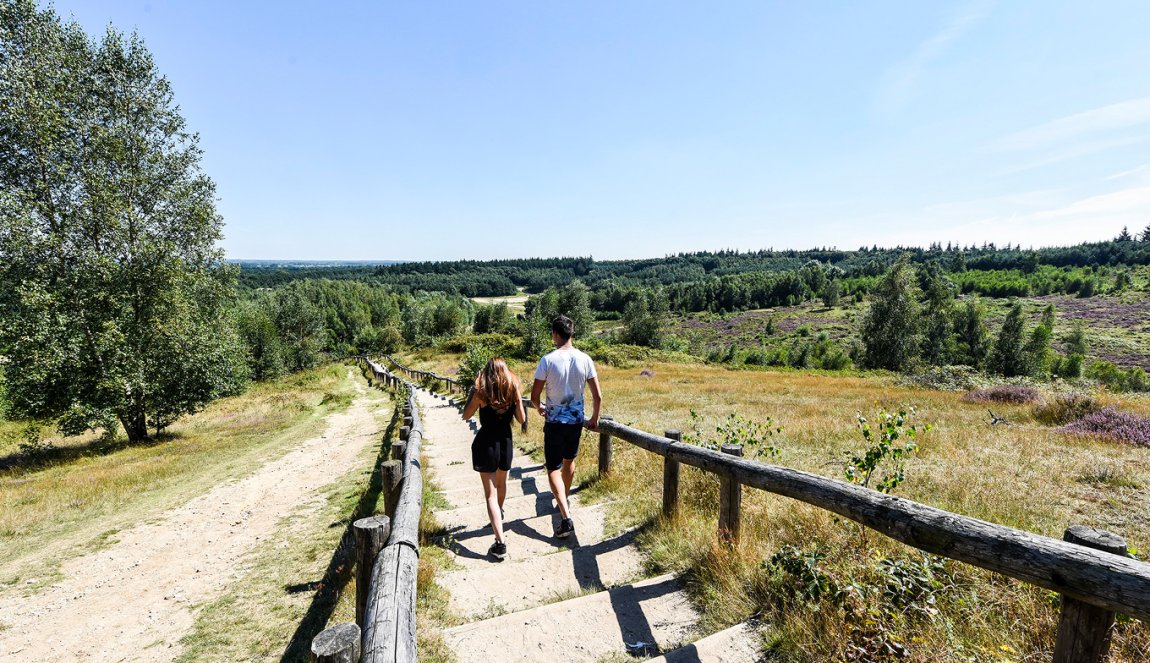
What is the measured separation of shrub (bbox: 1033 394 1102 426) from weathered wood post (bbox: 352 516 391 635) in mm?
15244

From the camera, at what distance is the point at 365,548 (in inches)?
Answer: 137

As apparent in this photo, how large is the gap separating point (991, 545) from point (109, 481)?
16281 millimetres

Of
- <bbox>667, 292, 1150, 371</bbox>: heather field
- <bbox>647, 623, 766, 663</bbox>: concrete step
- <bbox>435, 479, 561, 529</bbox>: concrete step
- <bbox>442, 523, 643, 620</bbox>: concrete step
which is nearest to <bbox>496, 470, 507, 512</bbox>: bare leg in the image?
<bbox>442, 523, 643, 620</bbox>: concrete step

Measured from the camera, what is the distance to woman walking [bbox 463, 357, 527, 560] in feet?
16.2

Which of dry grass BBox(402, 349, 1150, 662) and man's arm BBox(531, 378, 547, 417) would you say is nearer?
dry grass BBox(402, 349, 1150, 662)

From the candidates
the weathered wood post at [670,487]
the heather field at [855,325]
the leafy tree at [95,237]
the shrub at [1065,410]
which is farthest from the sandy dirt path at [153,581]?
the heather field at [855,325]

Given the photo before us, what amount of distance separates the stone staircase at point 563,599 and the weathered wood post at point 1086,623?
161 centimetres

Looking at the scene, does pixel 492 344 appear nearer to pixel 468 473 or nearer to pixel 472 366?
pixel 472 366

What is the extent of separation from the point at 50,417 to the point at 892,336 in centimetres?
5449

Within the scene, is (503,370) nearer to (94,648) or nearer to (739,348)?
(94,648)

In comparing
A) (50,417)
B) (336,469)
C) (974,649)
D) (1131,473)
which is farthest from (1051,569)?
(50,417)

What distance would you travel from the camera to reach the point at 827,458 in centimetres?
859

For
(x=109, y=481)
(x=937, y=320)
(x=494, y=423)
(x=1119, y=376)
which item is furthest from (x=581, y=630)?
(x=937, y=320)

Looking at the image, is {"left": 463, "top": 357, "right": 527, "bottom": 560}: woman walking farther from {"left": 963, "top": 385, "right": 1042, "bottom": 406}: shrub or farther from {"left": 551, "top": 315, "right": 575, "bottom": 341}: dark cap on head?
{"left": 963, "top": 385, "right": 1042, "bottom": 406}: shrub
